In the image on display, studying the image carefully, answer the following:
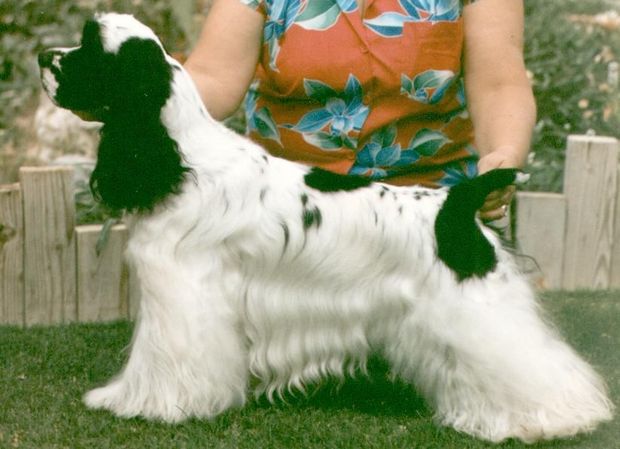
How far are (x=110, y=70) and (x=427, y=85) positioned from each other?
3.38 ft

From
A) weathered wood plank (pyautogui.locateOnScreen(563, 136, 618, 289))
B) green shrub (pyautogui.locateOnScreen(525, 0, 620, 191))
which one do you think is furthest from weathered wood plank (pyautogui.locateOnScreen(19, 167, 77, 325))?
green shrub (pyautogui.locateOnScreen(525, 0, 620, 191))

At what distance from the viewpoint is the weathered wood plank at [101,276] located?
381 cm

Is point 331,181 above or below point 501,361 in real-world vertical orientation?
above

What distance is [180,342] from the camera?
2.64 metres

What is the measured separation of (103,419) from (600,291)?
2.28 metres

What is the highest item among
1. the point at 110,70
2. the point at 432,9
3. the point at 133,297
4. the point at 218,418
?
the point at 432,9

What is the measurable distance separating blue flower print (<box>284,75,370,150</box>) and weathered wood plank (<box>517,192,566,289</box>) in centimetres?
129

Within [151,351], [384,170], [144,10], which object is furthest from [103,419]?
[144,10]

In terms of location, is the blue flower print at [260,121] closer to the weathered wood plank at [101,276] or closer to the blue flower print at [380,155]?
the blue flower print at [380,155]

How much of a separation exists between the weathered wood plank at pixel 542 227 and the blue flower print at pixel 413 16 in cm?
129

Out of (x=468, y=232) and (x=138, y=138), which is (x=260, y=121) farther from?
(x=468, y=232)

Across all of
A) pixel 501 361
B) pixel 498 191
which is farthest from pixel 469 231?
pixel 501 361

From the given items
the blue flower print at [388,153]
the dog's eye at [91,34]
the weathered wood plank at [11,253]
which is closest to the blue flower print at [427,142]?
the blue flower print at [388,153]

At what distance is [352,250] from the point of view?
2.69 meters
